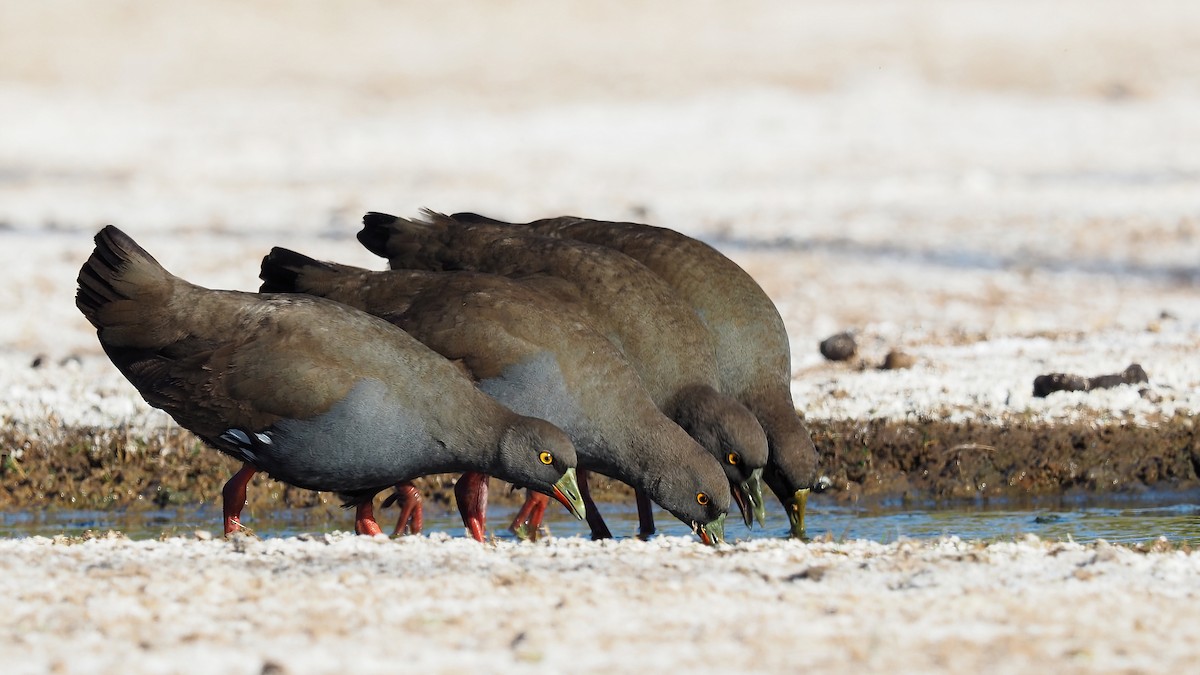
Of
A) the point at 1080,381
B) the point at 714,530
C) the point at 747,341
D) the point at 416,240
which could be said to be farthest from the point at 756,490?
the point at 1080,381

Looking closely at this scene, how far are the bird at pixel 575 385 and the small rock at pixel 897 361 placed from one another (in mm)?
4552

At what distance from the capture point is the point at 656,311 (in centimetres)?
933

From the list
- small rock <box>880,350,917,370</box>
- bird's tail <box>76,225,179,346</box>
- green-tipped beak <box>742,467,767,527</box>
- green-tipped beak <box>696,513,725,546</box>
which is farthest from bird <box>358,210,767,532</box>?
small rock <box>880,350,917,370</box>

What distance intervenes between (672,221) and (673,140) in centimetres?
1085

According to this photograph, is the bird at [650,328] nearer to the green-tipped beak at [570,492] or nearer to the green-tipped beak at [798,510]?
the green-tipped beak at [798,510]

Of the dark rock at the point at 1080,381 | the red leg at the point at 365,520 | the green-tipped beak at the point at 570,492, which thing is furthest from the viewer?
the dark rock at the point at 1080,381

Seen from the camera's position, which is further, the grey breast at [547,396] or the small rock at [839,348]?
the small rock at [839,348]

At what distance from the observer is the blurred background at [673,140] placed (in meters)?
18.3

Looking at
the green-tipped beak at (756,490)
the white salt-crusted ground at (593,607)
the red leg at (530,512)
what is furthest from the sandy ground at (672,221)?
the red leg at (530,512)

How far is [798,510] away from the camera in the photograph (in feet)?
30.6

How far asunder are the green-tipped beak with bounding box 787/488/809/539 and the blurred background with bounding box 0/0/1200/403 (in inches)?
174

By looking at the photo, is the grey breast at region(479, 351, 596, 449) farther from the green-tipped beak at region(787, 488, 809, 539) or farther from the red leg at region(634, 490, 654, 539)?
the green-tipped beak at region(787, 488, 809, 539)

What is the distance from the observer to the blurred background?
18297 millimetres

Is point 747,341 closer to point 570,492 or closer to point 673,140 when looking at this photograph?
point 570,492
